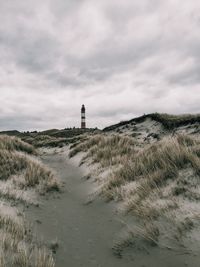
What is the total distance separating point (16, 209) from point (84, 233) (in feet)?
6.37

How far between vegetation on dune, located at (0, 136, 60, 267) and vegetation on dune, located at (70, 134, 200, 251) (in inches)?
69.8

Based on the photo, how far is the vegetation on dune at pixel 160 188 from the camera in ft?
18.1

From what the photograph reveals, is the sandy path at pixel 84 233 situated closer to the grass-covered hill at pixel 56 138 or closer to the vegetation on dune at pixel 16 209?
the vegetation on dune at pixel 16 209

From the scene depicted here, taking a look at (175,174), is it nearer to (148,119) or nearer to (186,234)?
(186,234)

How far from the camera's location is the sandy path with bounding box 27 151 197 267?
4.84 m

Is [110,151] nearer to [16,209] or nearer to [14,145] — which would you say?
[14,145]

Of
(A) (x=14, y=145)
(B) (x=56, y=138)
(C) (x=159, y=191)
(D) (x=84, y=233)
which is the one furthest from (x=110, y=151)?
(B) (x=56, y=138)

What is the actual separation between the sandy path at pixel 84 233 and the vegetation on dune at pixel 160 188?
41cm

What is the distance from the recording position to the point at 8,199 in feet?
25.6

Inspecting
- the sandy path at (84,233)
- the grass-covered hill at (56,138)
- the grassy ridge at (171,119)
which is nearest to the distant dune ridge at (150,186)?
the sandy path at (84,233)

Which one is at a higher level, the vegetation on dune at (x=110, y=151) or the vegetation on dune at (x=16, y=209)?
the vegetation on dune at (x=110, y=151)

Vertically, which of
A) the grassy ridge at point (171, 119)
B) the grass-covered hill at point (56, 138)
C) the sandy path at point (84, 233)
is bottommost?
the sandy path at point (84, 233)

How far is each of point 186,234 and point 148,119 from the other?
19.4m

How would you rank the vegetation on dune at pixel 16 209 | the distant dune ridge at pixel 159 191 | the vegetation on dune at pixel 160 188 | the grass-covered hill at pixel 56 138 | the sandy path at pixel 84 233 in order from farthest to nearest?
the grass-covered hill at pixel 56 138, the vegetation on dune at pixel 160 188, the distant dune ridge at pixel 159 191, the sandy path at pixel 84 233, the vegetation on dune at pixel 16 209
